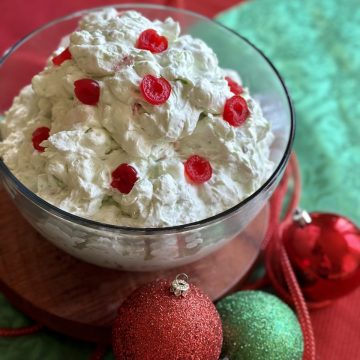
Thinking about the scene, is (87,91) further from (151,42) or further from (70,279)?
(70,279)

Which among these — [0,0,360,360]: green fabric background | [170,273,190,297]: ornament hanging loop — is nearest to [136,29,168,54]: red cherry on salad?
[170,273,190,297]: ornament hanging loop

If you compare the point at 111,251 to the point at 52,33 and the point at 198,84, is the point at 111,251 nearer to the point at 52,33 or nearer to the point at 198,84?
the point at 198,84

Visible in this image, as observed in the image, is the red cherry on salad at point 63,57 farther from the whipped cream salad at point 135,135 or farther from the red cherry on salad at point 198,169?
the red cherry on salad at point 198,169

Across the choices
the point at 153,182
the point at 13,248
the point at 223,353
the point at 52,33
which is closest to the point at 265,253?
the point at 223,353

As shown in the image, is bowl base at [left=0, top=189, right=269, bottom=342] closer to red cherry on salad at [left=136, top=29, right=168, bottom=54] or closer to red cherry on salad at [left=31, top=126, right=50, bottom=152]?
red cherry on salad at [left=31, top=126, right=50, bottom=152]

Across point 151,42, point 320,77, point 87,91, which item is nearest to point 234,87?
point 151,42

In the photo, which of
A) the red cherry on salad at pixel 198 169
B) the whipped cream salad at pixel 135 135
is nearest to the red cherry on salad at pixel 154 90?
the whipped cream salad at pixel 135 135
